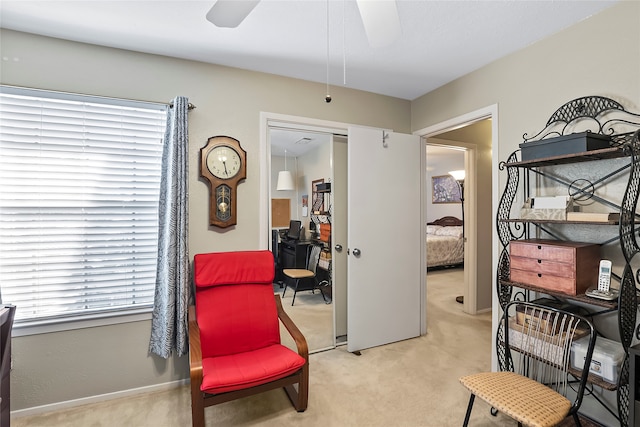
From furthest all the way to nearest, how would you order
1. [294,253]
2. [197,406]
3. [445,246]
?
[445,246] < [294,253] < [197,406]

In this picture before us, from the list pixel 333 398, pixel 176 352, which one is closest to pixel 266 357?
pixel 333 398

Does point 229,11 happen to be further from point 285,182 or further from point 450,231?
point 450,231

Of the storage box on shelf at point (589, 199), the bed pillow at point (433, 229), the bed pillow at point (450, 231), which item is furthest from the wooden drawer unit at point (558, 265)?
the bed pillow at point (433, 229)

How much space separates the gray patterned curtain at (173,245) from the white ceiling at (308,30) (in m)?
0.48

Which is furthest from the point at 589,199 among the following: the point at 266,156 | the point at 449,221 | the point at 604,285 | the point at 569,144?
the point at 449,221

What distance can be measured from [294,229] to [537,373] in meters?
2.94

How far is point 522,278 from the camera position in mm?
2061

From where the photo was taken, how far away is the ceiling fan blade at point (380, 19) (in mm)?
1178

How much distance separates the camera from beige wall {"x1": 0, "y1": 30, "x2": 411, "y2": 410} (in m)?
2.11

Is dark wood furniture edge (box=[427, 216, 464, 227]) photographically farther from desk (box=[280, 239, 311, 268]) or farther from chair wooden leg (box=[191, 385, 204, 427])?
chair wooden leg (box=[191, 385, 204, 427])

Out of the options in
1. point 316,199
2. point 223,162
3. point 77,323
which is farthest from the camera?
point 316,199

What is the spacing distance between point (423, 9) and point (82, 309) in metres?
2.91

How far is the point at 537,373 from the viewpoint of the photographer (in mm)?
2279

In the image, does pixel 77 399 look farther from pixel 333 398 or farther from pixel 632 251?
pixel 632 251
